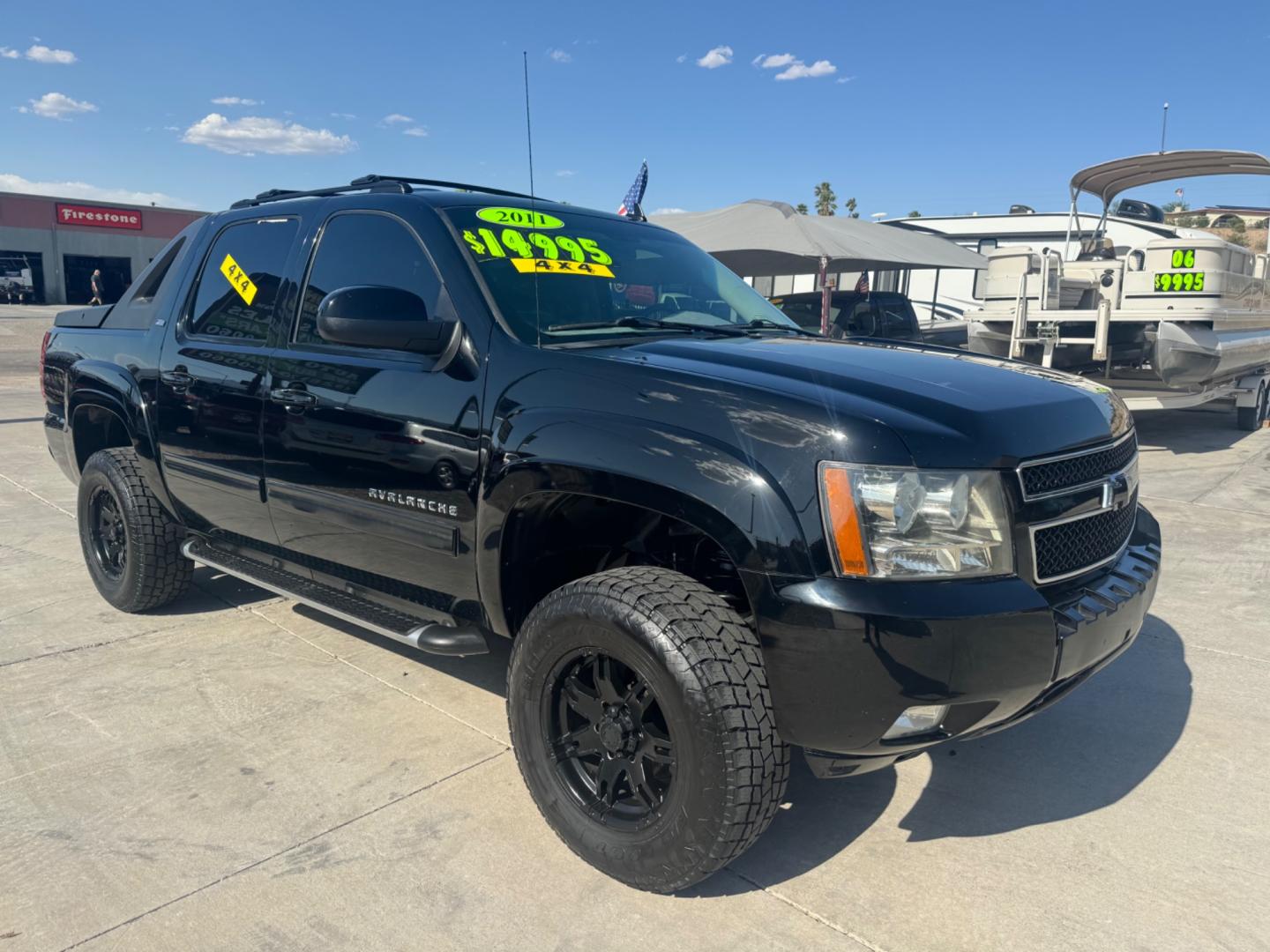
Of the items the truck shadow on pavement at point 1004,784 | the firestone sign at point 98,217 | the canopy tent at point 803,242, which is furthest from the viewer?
the firestone sign at point 98,217

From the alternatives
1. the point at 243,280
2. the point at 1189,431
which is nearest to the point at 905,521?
the point at 243,280

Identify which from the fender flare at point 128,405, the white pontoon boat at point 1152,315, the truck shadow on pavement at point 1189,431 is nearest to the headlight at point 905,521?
the fender flare at point 128,405

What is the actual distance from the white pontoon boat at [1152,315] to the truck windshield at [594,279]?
18.2 feet

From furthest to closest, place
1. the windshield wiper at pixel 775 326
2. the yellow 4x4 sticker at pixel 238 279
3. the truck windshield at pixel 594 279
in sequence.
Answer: the yellow 4x4 sticker at pixel 238 279 < the windshield wiper at pixel 775 326 < the truck windshield at pixel 594 279

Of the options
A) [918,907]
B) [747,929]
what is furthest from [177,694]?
[918,907]

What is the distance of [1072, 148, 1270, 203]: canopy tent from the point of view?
394 inches

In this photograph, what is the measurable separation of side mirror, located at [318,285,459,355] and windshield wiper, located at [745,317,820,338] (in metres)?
1.31

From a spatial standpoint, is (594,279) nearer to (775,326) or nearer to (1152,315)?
(775,326)

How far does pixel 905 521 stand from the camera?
210cm

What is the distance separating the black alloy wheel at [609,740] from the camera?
7.81 ft

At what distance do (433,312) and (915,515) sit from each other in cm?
166

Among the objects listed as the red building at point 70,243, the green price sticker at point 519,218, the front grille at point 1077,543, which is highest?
the red building at point 70,243

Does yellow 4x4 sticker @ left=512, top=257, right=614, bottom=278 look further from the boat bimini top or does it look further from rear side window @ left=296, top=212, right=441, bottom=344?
the boat bimini top

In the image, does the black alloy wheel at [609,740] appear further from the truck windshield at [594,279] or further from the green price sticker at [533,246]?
the green price sticker at [533,246]
